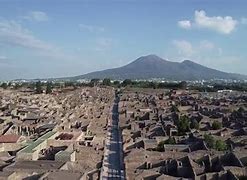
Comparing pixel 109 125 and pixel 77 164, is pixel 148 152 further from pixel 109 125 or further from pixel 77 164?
pixel 109 125

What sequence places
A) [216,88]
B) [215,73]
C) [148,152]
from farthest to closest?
1. [215,73]
2. [216,88]
3. [148,152]

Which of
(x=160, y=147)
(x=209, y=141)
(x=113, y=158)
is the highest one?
(x=209, y=141)

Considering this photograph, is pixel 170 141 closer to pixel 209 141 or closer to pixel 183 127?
pixel 209 141

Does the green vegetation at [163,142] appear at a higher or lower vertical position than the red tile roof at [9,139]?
lower

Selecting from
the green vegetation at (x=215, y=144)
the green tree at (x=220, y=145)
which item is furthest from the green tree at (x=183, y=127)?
the green tree at (x=220, y=145)

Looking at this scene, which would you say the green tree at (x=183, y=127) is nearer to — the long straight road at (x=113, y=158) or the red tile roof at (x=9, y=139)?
the long straight road at (x=113, y=158)

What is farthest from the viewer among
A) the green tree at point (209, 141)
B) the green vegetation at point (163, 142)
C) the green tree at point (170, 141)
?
the green tree at point (170, 141)

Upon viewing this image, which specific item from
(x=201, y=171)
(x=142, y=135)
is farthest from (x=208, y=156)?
(x=142, y=135)

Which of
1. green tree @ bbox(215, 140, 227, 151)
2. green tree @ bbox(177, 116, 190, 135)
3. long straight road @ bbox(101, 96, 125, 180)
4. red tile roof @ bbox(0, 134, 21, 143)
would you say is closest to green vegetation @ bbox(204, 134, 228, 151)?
green tree @ bbox(215, 140, 227, 151)

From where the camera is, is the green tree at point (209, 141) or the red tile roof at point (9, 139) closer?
the green tree at point (209, 141)

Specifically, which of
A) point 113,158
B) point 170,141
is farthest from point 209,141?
point 113,158

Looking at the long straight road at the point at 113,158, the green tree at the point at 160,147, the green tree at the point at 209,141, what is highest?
the green tree at the point at 209,141
